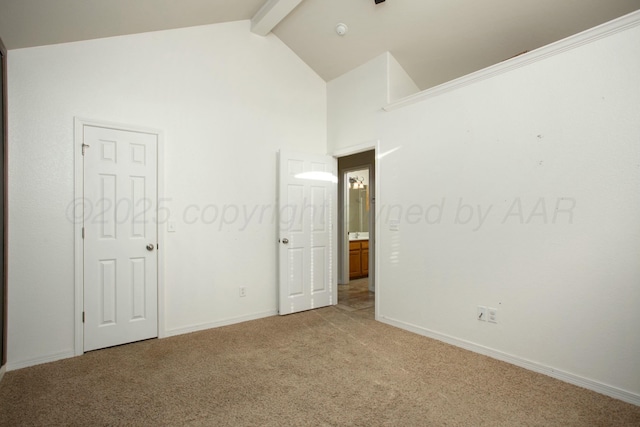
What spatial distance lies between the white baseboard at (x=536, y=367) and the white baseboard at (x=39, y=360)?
10.6 feet

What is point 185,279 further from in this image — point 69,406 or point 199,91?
point 199,91

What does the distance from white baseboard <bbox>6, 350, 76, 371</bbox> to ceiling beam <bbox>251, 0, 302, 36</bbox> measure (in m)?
3.86

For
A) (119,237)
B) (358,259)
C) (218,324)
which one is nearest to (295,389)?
(218,324)

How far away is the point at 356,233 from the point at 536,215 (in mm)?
4114

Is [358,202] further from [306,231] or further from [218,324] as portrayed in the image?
[218,324]

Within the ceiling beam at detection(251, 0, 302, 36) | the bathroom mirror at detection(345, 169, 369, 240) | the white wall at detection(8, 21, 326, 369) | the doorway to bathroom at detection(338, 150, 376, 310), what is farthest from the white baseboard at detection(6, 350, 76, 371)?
the bathroom mirror at detection(345, 169, 369, 240)

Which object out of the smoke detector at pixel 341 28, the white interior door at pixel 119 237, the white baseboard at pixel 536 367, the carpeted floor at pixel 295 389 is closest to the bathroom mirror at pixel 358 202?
the smoke detector at pixel 341 28

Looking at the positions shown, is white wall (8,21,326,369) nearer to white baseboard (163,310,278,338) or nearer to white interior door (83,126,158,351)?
white baseboard (163,310,278,338)

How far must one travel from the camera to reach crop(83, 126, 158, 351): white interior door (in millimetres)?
2895

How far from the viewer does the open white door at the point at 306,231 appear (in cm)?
399

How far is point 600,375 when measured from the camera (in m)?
2.17

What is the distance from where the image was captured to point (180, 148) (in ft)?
11.1

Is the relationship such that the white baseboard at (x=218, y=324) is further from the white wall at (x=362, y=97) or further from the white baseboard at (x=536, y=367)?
the white wall at (x=362, y=97)

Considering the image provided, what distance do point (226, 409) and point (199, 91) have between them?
10.2 ft
